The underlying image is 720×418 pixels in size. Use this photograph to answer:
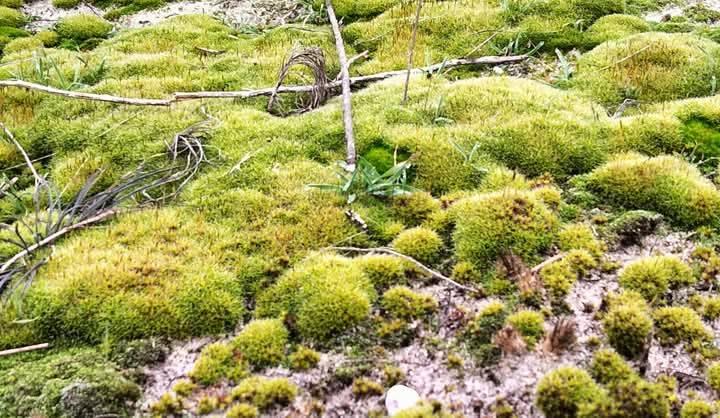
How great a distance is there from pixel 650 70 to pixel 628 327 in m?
4.79

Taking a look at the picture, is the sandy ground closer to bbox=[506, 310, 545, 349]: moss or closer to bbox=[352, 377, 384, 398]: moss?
bbox=[506, 310, 545, 349]: moss

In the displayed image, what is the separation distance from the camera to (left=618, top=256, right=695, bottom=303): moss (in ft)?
16.5

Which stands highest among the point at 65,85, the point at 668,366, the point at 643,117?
the point at 65,85

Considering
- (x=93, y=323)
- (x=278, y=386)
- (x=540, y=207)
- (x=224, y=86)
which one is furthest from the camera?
(x=224, y=86)

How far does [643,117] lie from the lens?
6980mm

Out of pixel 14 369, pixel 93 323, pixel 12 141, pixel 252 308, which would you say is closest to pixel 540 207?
pixel 252 308

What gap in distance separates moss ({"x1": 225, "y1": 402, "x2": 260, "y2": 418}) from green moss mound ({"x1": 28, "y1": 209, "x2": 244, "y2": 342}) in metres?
0.88

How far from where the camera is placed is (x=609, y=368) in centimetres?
432

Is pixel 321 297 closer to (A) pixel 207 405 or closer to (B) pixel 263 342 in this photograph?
(B) pixel 263 342

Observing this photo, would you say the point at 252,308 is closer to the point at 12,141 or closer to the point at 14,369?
the point at 14,369

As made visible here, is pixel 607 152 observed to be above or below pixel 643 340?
above

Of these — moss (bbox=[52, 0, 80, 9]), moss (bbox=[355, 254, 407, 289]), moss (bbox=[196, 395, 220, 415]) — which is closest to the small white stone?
moss (bbox=[355, 254, 407, 289])

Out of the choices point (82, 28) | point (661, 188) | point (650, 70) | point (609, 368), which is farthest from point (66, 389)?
point (82, 28)

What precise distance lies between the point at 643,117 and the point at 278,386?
521 cm
